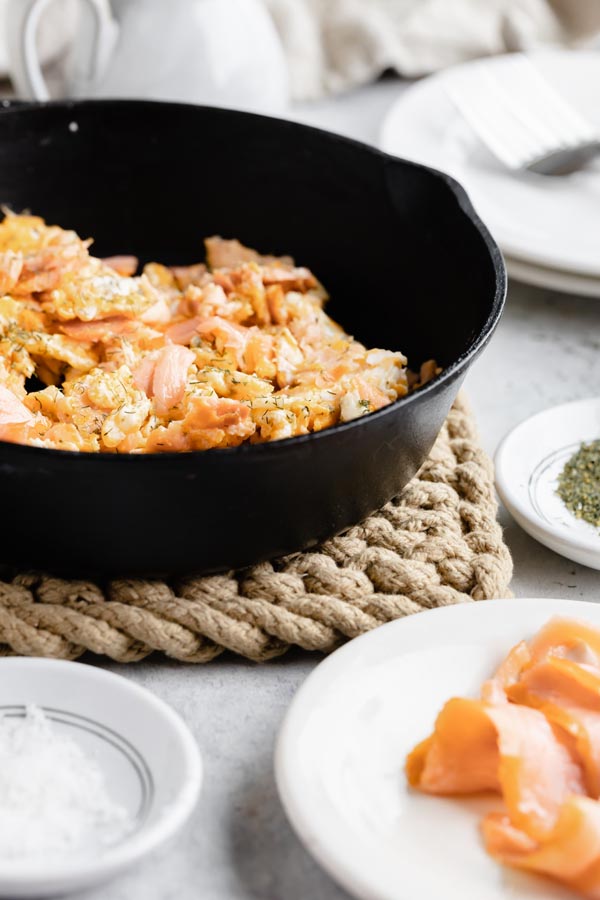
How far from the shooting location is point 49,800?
1.05m

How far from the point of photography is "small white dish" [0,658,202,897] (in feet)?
3.17

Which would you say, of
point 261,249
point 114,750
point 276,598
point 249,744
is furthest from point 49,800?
point 261,249

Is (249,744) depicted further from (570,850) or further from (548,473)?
(548,473)

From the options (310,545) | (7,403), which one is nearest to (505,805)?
(310,545)

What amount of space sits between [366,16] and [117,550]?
6.83 feet

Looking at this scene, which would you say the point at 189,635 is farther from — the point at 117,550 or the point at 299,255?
the point at 299,255

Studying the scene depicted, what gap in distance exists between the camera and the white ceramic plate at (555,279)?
6.62 ft

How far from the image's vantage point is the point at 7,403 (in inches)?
53.9

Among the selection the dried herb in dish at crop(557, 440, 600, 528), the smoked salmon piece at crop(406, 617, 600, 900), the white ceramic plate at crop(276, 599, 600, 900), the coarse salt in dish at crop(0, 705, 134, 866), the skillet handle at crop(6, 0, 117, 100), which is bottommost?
the dried herb in dish at crop(557, 440, 600, 528)

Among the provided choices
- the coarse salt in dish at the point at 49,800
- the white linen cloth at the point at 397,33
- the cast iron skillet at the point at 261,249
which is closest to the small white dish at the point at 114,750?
the coarse salt in dish at the point at 49,800

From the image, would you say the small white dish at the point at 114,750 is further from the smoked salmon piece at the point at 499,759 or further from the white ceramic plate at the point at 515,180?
the white ceramic plate at the point at 515,180

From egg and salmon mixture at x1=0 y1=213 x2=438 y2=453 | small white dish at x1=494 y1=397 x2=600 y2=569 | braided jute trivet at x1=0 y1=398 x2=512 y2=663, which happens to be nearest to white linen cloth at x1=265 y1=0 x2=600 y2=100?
egg and salmon mixture at x1=0 y1=213 x2=438 y2=453

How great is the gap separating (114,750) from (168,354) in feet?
1.90

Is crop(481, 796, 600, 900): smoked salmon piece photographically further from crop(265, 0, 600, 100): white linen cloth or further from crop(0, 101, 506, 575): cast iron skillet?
crop(265, 0, 600, 100): white linen cloth
